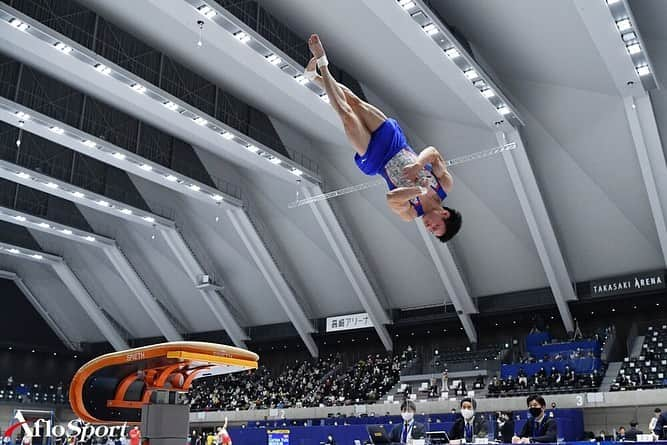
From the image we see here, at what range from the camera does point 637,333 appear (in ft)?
96.3

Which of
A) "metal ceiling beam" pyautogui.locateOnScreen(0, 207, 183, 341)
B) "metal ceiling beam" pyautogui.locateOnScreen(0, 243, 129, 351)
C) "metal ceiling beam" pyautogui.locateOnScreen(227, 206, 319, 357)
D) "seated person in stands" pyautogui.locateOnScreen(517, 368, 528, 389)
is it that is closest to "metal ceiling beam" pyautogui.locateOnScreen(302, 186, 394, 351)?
"metal ceiling beam" pyautogui.locateOnScreen(227, 206, 319, 357)

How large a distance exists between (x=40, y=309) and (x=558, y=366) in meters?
36.5

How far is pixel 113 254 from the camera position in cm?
3719

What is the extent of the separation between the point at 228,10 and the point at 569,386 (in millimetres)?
19538

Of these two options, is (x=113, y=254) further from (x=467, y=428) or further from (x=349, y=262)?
(x=467, y=428)

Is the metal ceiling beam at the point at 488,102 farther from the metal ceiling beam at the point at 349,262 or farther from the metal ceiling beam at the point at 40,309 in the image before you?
the metal ceiling beam at the point at 40,309

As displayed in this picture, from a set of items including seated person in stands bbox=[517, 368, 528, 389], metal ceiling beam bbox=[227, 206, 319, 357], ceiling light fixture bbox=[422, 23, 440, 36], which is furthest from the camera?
metal ceiling beam bbox=[227, 206, 319, 357]

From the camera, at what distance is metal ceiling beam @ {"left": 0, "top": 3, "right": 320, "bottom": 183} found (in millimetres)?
19016

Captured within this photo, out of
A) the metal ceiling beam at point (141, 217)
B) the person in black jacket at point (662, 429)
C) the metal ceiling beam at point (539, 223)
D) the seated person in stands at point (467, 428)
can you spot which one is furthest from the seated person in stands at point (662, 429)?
the metal ceiling beam at point (141, 217)

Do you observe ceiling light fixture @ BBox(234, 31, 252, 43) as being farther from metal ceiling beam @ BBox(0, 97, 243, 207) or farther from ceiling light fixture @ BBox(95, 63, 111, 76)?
metal ceiling beam @ BBox(0, 97, 243, 207)

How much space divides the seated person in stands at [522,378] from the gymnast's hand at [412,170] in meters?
23.3

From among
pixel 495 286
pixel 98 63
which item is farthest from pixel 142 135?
pixel 495 286

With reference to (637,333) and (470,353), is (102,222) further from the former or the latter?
(637,333)

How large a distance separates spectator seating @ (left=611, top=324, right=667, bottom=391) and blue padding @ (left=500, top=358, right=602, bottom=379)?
3.45 ft
